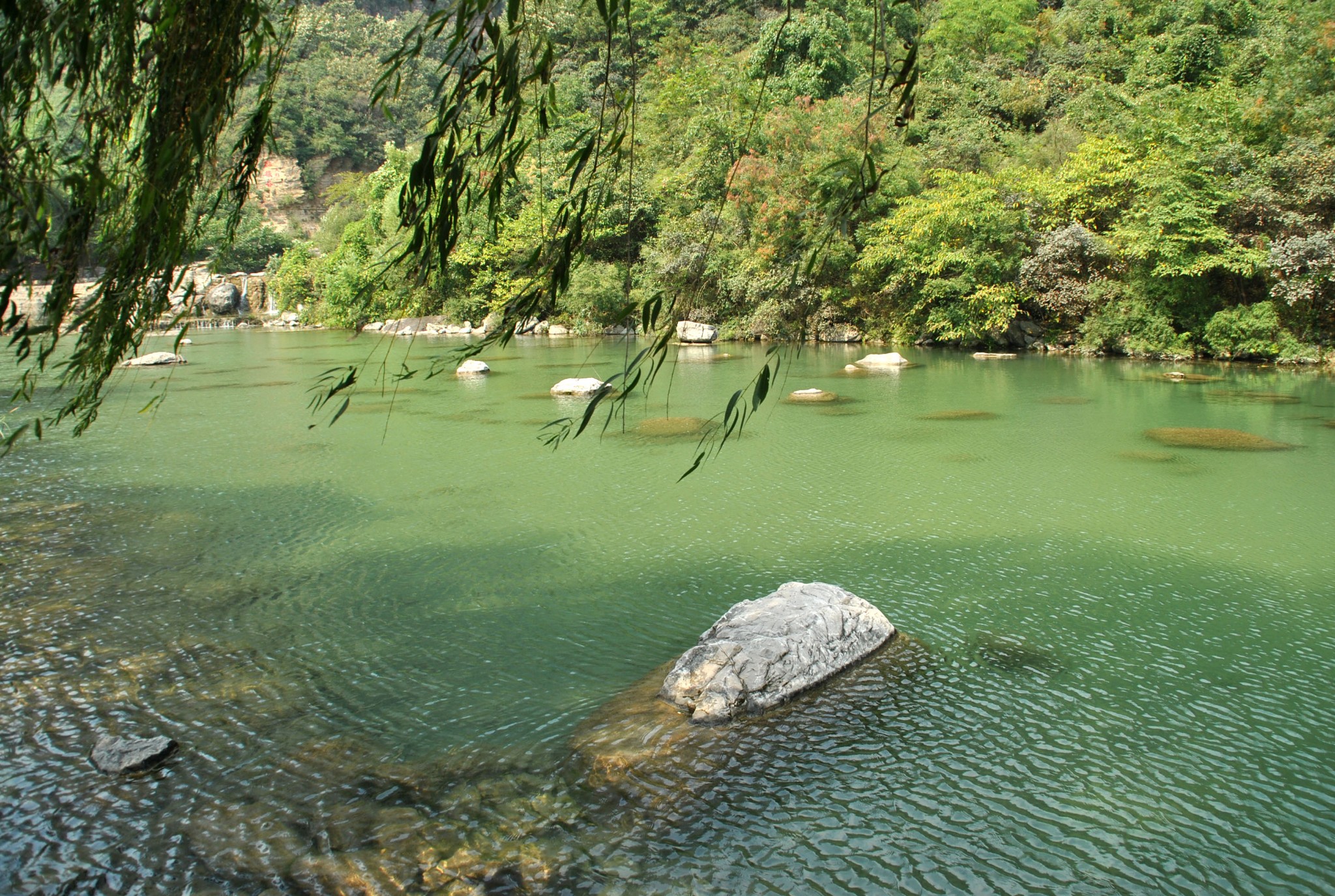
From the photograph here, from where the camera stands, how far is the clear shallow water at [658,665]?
3836mm

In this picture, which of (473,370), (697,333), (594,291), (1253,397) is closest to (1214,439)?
(1253,397)

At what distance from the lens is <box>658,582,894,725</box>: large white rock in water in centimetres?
488

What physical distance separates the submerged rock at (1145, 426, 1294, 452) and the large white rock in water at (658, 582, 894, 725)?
333 inches

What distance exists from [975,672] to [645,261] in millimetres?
28358

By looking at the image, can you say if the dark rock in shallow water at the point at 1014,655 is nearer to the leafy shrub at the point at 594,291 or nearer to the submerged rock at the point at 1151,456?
the submerged rock at the point at 1151,456

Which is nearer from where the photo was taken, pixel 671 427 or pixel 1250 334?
pixel 671 427

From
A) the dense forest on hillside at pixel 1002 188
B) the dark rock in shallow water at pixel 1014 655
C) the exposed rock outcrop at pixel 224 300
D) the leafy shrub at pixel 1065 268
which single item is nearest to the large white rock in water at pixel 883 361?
the dense forest on hillside at pixel 1002 188

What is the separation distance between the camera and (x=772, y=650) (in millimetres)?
5098

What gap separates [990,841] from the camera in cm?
392

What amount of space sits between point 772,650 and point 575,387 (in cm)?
1271

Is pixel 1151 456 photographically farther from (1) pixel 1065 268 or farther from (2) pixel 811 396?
(1) pixel 1065 268

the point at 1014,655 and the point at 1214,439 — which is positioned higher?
the point at 1214,439

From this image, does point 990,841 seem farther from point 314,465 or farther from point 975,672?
point 314,465

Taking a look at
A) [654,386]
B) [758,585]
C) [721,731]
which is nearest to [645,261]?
[654,386]
